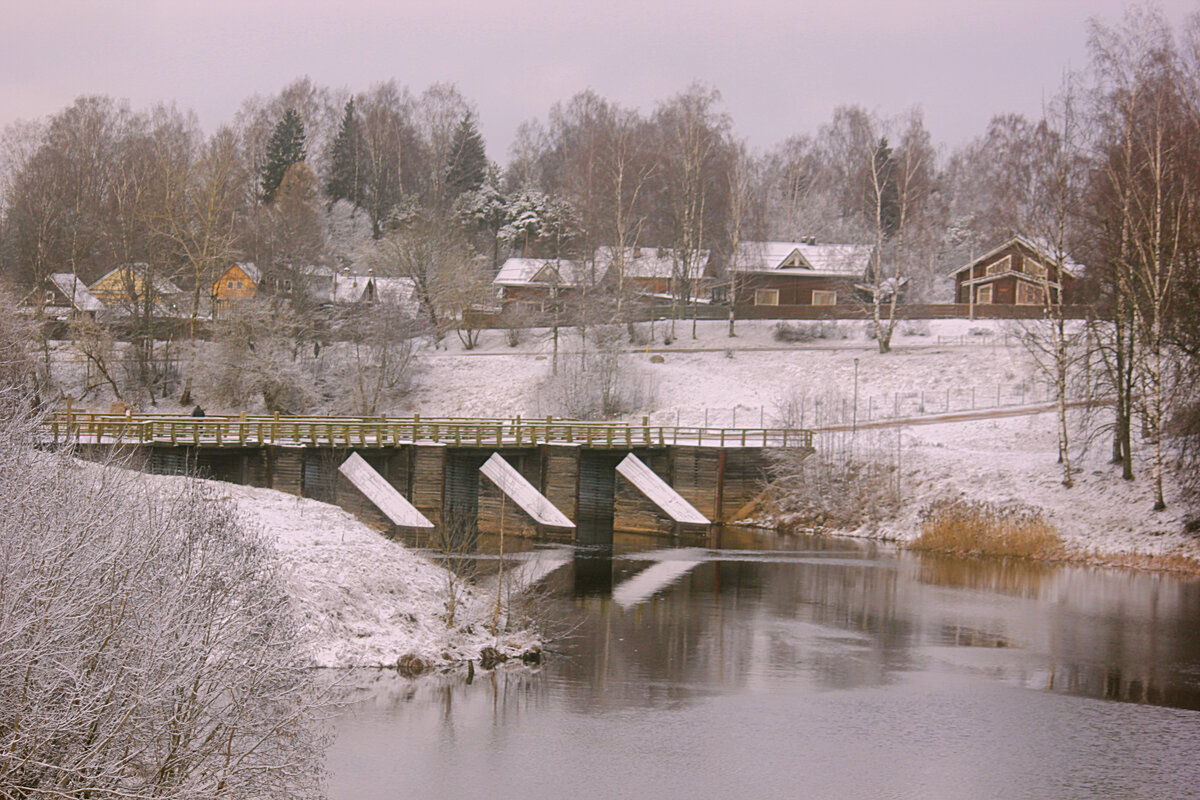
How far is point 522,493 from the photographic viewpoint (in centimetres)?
3947

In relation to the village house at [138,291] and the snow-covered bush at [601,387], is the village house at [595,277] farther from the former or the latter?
the village house at [138,291]

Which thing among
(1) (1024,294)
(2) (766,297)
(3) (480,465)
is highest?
(2) (766,297)

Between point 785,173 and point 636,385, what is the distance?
56878mm

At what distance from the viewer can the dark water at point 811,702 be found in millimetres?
16047

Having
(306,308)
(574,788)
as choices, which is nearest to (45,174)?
(306,308)

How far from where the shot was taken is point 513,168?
10631 cm

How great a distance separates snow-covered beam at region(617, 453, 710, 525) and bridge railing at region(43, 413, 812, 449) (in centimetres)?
94

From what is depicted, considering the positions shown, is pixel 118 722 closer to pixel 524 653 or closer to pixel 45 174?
pixel 524 653

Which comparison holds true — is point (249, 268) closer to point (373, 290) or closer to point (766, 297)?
point (373, 290)

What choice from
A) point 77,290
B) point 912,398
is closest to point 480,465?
point 912,398

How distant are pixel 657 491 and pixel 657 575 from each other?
9558 mm

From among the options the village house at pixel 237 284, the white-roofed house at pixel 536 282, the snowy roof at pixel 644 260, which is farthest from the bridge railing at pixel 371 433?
the village house at pixel 237 284

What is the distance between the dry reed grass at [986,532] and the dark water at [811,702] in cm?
523

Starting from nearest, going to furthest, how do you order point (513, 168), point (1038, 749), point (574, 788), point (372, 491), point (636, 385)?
point (574, 788) < point (1038, 749) < point (372, 491) < point (636, 385) < point (513, 168)
